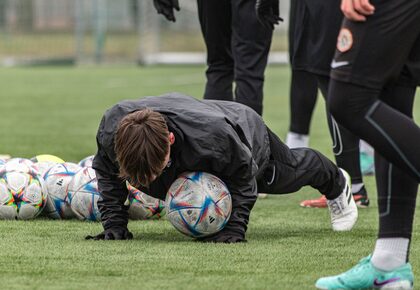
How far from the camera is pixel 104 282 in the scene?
3816mm

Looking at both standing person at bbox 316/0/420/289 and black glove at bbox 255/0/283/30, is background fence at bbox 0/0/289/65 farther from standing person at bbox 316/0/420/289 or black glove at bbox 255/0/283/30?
standing person at bbox 316/0/420/289

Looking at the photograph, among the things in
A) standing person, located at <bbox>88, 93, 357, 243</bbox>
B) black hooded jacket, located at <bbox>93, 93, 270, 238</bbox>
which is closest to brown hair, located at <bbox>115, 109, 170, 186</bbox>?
standing person, located at <bbox>88, 93, 357, 243</bbox>

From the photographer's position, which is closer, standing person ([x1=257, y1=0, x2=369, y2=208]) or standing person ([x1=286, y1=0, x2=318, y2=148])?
standing person ([x1=257, y1=0, x2=369, y2=208])

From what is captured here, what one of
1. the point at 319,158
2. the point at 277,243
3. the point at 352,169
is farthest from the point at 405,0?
the point at 352,169

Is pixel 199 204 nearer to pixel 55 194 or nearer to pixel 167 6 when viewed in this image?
pixel 55 194

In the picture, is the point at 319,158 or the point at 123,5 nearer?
the point at 319,158

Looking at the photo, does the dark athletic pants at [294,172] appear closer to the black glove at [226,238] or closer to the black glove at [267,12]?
the black glove at [226,238]

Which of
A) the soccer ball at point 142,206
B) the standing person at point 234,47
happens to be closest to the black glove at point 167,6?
the standing person at point 234,47

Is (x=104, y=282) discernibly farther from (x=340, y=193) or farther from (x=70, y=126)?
(x=70, y=126)

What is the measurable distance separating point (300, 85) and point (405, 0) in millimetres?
3351

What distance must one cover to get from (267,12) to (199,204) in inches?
50.5

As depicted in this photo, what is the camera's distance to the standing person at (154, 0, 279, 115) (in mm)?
6387

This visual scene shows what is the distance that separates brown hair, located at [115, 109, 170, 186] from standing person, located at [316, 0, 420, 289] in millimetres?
1011

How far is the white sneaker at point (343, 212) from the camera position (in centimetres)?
526
